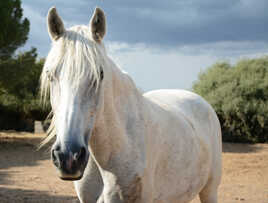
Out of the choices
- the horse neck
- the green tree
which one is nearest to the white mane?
the horse neck

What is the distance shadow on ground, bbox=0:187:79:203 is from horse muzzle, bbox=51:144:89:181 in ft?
12.1

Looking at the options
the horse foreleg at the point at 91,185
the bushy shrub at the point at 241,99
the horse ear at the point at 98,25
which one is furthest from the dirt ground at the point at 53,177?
the horse ear at the point at 98,25

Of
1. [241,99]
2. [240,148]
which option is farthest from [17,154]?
[241,99]

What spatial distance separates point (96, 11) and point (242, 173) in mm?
7193

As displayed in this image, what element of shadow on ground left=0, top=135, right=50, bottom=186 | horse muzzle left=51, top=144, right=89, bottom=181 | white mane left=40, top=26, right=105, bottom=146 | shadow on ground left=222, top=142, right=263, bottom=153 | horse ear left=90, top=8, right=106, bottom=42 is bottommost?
shadow on ground left=222, top=142, right=263, bottom=153

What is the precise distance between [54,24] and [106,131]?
693mm

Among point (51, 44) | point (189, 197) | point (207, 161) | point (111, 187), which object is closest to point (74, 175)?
point (111, 187)

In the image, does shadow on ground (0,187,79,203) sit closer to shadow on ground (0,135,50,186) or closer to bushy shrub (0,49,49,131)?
shadow on ground (0,135,50,186)

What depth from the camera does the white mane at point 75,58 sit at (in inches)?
56.4

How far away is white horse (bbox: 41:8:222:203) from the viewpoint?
1.36 metres

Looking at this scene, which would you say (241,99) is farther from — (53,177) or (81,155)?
(81,155)

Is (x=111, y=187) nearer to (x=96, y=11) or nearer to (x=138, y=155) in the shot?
(x=138, y=155)

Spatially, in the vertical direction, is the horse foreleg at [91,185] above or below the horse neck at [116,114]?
below

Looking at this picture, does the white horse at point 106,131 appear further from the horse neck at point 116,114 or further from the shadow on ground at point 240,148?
the shadow on ground at point 240,148
